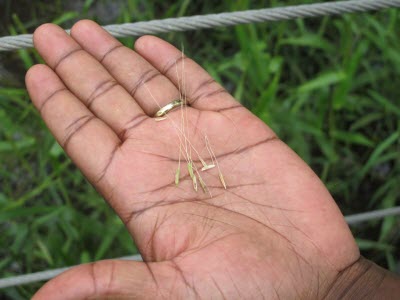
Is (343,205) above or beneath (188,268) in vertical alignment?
beneath

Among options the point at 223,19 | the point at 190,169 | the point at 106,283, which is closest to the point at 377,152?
the point at 223,19

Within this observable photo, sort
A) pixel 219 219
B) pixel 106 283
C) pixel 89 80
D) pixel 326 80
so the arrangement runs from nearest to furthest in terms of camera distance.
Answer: pixel 106 283 → pixel 219 219 → pixel 89 80 → pixel 326 80

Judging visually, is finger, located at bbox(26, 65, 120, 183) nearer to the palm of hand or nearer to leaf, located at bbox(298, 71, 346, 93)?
the palm of hand

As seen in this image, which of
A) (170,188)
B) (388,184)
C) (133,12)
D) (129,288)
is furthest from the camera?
(133,12)

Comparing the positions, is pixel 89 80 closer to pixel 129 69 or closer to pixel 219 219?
pixel 129 69

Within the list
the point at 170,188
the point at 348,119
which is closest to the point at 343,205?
the point at 348,119

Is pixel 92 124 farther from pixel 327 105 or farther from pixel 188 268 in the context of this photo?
pixel 327 105

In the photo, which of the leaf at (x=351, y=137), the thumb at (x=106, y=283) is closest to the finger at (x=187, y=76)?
the thumb at (x=106, y=283)

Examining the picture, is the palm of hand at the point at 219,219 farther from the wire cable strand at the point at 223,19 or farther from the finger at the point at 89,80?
the wire cable strand at the point at 223,19
